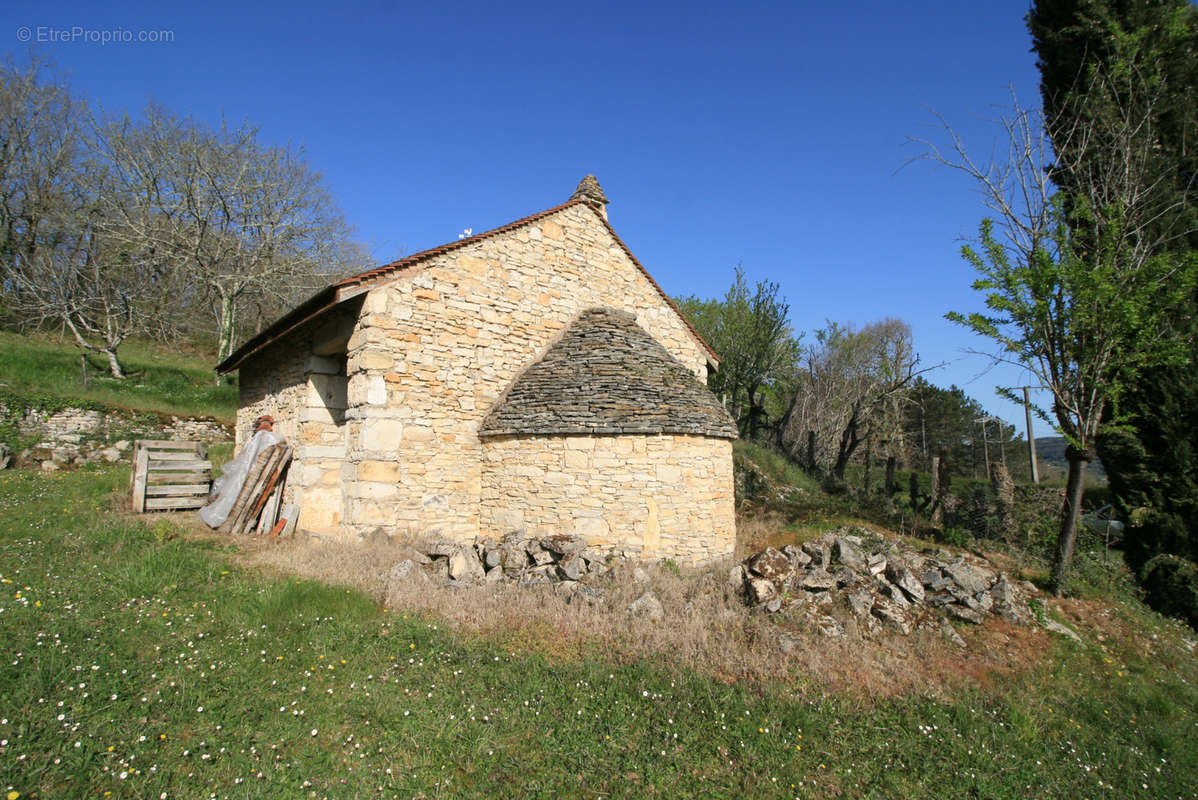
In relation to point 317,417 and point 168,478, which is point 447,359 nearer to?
point 317,417

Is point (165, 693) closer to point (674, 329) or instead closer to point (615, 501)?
point (615, 501)

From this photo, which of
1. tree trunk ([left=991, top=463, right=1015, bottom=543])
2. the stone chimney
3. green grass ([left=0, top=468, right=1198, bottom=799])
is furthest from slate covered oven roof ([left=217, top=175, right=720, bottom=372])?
tree trunk ([left=991, top=463, right=1015, bottom=543])

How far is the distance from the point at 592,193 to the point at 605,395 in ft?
17.7

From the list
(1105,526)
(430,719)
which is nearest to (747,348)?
(1105,526)

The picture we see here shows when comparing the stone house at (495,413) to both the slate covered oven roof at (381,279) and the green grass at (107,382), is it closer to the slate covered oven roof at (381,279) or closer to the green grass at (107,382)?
the slate covered oven roof at (381,279)

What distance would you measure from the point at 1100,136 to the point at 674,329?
801cm

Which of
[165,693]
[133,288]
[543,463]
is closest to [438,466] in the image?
[543,463]

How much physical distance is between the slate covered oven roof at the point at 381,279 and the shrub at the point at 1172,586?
8.93 metres

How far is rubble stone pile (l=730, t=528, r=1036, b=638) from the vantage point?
6.18 m

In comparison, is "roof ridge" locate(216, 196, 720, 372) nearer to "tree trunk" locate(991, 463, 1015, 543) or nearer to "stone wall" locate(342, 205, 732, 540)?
"stone wall" locate(342, 205, 732, 540)

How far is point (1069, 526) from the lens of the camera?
7.80 m

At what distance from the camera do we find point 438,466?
8.91 metres

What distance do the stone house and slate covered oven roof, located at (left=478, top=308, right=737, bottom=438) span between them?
3 centimetres

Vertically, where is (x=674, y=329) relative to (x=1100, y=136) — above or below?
below
